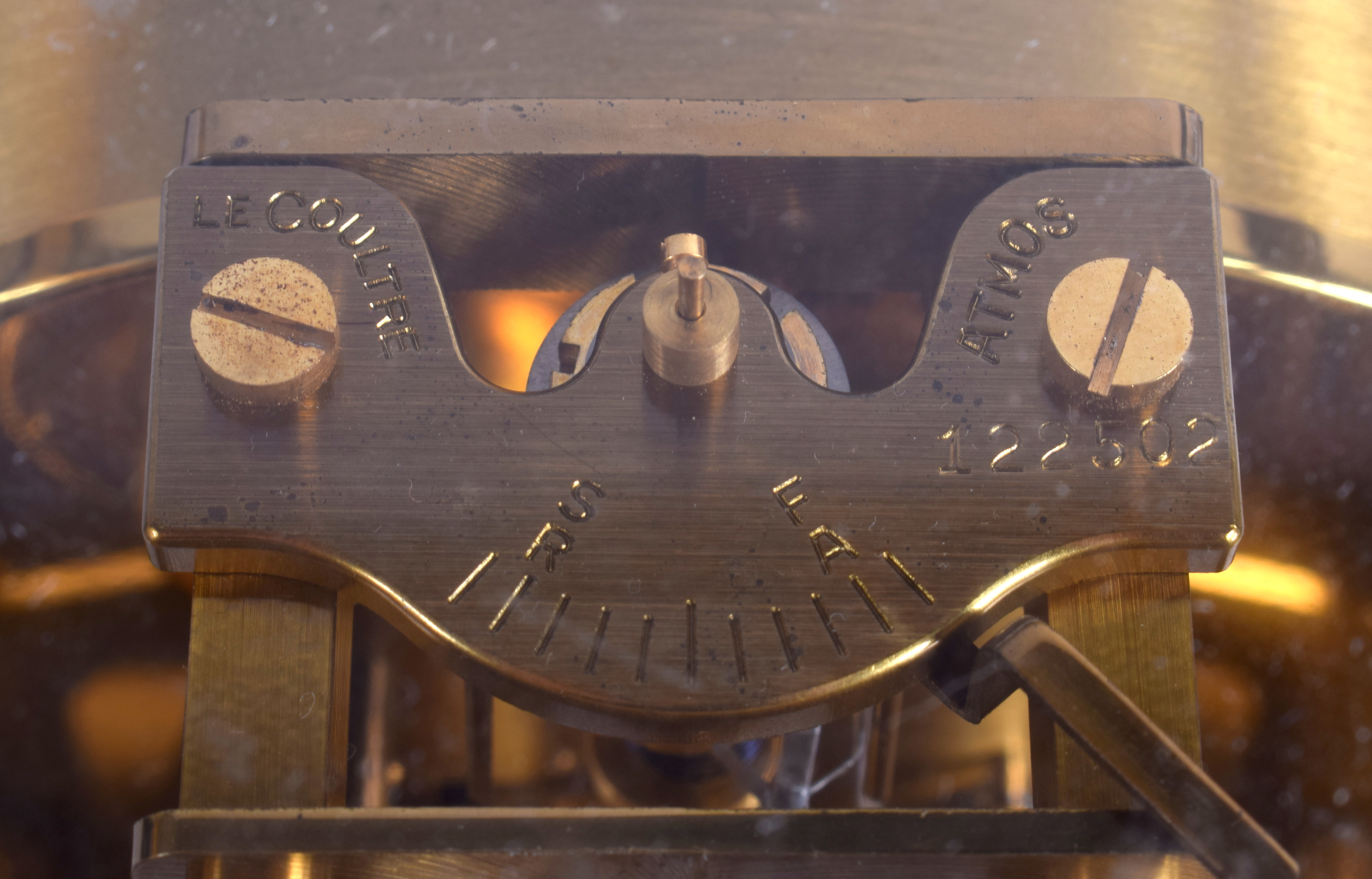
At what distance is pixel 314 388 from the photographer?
47 centimetres

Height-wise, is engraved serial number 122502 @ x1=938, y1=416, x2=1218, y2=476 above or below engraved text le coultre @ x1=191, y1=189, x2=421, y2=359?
below

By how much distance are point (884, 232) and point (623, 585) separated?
25 cm

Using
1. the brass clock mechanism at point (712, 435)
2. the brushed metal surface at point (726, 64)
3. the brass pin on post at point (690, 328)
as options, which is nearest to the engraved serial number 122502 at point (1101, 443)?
the brass clock mechanism at point (712, 435)

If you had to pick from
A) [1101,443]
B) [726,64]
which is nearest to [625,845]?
[1101,443]

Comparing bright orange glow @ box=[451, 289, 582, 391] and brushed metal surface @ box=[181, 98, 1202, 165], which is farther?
bright orange glow @ box=[451, 289, 582, 391]

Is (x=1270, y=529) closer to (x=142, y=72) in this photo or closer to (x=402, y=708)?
(x=402, y=708)

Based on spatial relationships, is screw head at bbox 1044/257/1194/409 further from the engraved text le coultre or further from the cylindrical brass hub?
the engraved text le coultre

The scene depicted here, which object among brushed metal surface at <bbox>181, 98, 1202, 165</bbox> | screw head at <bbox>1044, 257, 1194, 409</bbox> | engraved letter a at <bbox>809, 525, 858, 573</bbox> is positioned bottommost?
engraved letter a at <bbox>809, 525, 858, 573</bbox>

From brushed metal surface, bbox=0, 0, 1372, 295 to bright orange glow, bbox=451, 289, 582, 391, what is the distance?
126mm

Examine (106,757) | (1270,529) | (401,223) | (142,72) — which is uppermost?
(142,72)

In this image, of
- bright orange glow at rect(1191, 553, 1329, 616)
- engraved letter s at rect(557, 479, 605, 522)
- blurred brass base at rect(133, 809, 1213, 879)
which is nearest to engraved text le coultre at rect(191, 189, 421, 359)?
engraved letter s at rect(557, 479, 605, 522)

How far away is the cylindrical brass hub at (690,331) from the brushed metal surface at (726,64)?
0.24 metres

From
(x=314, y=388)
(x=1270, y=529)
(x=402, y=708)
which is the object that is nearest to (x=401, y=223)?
(x=314, y=388)

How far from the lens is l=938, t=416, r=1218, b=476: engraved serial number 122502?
1.53 feet
